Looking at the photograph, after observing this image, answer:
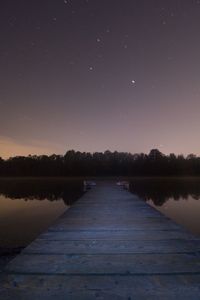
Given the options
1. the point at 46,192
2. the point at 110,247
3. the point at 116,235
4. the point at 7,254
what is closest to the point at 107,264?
the point at 110,247

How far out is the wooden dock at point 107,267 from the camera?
130 inches

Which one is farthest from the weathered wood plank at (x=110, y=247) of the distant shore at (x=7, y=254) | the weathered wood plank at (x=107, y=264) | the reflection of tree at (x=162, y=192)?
the reflection of tree at (x=162, y=192)

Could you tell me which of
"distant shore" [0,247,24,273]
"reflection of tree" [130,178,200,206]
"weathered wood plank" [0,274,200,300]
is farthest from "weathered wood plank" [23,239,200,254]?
"reflection of tree" [130,178,200,206]

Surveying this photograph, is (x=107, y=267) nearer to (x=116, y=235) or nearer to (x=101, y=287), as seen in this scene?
(x=101, y=287)

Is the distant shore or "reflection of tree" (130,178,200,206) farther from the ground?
"reflection of tree" (130,178,200,206)

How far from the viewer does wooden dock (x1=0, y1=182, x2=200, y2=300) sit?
331 cm

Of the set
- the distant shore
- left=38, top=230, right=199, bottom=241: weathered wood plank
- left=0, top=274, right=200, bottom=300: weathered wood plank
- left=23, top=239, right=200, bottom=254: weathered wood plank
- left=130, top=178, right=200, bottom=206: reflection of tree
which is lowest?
the distant shore

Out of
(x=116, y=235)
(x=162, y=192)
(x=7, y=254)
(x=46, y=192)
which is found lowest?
(x=7, y=254)

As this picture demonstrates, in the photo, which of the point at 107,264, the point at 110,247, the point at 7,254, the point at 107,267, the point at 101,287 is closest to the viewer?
the point at 101,287

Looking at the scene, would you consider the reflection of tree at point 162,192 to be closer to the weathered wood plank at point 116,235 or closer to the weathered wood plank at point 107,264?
the weathered wood plank at point 116,235

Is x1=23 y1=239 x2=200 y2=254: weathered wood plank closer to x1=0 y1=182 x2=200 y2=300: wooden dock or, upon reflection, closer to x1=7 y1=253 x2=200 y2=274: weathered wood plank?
x1=0 y1=182 x2=200 y2=300: wooden dock

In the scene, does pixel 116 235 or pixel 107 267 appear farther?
pixel 116 235

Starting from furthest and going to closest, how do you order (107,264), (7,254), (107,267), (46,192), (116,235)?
(46,192) < (7,254) < (116,235) < (107,264) < (107,267)

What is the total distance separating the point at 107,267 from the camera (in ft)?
13.6
